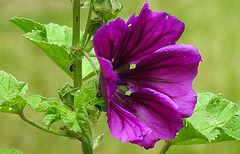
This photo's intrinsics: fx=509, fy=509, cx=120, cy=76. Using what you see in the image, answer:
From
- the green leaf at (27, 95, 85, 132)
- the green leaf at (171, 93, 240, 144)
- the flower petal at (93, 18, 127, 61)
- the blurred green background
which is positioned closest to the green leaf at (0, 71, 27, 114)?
the green leaf at (27, 95, 85, 132)

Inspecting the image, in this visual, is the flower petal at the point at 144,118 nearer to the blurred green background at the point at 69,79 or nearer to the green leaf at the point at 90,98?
the green leaf at the point at 90,98

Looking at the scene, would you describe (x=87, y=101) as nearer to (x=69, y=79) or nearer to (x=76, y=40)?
(x=76, y=40)

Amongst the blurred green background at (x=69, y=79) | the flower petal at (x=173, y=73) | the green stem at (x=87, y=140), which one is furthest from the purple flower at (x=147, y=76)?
the blurred green background at (x=69, y=79)

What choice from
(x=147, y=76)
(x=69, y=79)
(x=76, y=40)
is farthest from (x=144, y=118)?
(x=69, y=79)

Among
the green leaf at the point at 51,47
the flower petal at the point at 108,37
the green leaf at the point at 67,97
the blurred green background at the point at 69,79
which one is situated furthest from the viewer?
the blurred green background at the point at 69,79

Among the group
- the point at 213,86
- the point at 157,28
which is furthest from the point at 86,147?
the point at 213,86

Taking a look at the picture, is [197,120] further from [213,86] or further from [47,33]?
[213,86]
